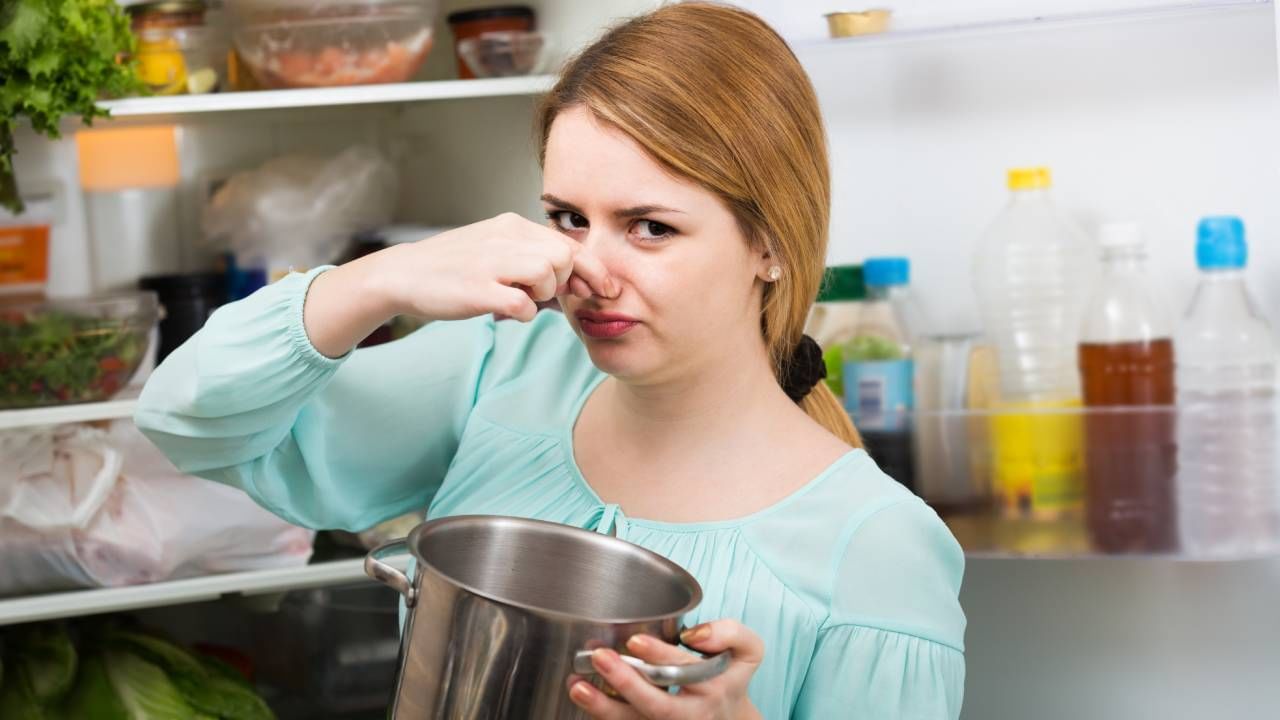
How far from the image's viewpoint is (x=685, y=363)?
1051mm

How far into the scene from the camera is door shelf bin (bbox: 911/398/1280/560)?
135 centimetres

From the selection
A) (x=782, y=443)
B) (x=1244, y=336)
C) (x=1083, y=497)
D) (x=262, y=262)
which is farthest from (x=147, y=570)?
(x=1244, y=336)

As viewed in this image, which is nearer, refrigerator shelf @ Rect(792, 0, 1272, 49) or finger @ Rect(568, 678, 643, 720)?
finger @ Rect(568, 678, 643, 720)

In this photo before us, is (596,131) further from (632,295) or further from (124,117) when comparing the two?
(124,117)

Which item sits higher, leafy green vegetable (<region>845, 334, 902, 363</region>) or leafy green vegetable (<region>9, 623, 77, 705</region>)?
leafy green vegetable (<region>845, 334, 902, 363</region>)

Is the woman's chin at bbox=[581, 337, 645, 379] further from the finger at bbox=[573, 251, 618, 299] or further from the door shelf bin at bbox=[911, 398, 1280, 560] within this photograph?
the door shelf bin at bbox=[911, 398, 1280, 560]

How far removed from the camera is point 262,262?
1.92 m

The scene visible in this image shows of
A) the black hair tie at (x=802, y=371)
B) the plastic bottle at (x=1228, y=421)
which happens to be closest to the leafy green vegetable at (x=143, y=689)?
the black hair tie at (x=802, y=371)

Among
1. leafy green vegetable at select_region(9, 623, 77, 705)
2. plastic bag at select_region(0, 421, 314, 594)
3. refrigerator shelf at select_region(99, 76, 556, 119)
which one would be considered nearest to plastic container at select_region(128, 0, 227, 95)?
refrigerator shelf at select_region(99, 76, 556, 119)

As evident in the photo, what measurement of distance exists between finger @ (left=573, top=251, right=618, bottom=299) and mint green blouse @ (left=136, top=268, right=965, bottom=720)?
0.69 feet

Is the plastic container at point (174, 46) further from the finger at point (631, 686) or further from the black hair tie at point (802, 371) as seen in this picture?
the finger at point (631, 686)

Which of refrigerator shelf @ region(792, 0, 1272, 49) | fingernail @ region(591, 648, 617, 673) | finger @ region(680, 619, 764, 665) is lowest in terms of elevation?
finger @ region(680, 619, 764, 665)

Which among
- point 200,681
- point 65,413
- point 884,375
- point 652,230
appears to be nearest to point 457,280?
point 652,230

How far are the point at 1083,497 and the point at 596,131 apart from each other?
72 cm
